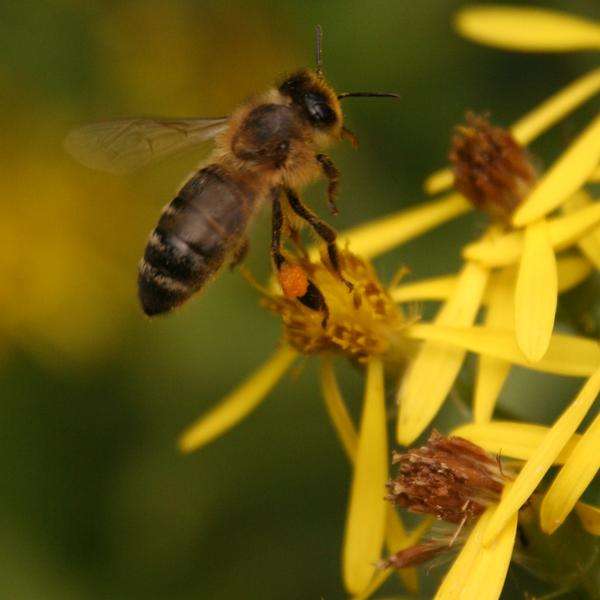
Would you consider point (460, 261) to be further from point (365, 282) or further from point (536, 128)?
point (365, 282)

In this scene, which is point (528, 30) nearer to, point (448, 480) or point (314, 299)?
point (314, 299)

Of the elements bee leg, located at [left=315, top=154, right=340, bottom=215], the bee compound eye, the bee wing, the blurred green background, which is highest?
the bee compound eye

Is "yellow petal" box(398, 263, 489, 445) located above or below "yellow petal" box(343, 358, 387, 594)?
above

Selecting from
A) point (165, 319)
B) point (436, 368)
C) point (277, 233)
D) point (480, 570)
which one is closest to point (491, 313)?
point (436, 368)

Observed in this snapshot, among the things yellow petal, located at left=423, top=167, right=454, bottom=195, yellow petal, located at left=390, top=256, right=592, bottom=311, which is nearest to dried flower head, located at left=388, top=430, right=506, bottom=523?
yellow petal, located at left=390, top=256, right=592, bottom=311

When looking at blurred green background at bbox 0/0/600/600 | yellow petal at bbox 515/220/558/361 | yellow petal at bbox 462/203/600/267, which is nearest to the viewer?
yellow petal at bbox 515/220/558/361

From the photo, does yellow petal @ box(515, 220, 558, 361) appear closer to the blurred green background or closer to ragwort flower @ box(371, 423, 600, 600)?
ragwort flower @ box(371, 423, 600, 600)

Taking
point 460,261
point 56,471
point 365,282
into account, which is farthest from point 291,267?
point 56,471

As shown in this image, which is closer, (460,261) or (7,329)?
(460,261)
